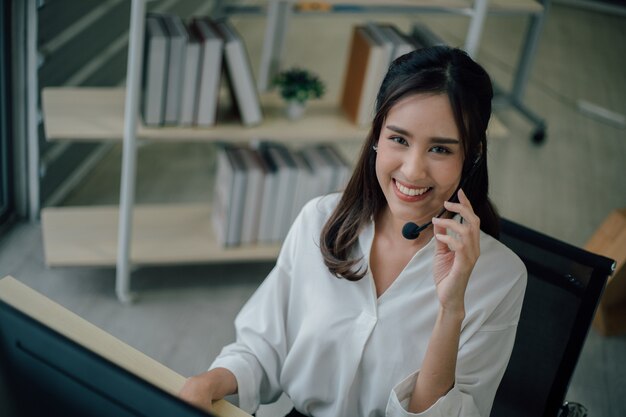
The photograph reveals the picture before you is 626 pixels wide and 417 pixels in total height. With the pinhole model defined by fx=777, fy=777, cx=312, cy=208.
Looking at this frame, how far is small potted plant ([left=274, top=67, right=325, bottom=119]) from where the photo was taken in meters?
2.65

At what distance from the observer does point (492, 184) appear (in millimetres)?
3924

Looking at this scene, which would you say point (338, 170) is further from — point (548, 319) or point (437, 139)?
point (437, 139)

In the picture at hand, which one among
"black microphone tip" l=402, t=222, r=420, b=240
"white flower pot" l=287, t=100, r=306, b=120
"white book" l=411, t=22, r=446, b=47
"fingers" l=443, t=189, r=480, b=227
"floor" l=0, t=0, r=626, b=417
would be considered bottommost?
"floor" l=0, t=0, r=626, b=417

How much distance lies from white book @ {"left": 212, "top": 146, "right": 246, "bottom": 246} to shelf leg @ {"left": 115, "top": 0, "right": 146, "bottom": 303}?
0.34 m

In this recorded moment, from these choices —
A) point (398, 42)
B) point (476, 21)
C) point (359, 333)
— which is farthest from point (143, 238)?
point (359, 333)

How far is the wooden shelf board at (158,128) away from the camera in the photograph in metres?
2.42

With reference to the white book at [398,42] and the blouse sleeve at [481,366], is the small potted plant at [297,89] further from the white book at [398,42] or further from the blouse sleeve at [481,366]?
the blouse sleeve at [481,366]

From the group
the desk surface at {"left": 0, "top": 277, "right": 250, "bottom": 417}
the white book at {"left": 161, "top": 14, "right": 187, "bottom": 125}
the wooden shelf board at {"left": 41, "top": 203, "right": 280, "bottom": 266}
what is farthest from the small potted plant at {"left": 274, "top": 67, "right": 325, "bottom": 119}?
the desk surface at {"left": 0, "top": 277, "right": 250, "bottom": 417}

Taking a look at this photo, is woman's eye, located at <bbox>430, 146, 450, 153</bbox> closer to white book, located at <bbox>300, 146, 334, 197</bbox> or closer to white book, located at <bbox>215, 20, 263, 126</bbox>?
white book, located at <bbox>215, 20, 263, 126</bbox>

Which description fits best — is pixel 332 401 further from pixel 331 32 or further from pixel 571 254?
pixel 331 32

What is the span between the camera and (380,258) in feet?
4.91

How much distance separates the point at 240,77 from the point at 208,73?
109mm

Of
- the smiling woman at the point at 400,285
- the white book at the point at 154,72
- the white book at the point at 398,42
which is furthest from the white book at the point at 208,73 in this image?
the smiling woman at the point at 400,285

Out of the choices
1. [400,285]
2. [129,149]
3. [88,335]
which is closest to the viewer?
[88,335]
